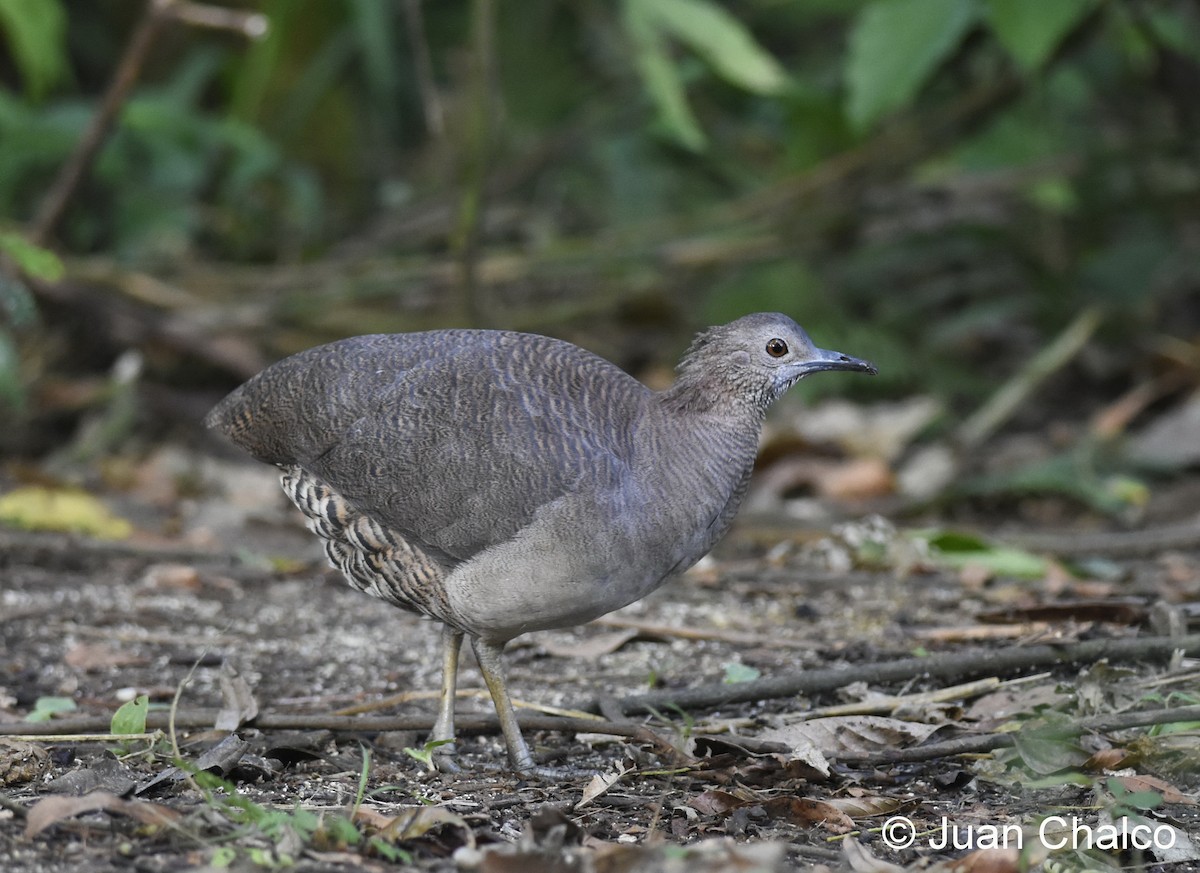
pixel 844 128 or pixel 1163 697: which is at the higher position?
pixel 844 128

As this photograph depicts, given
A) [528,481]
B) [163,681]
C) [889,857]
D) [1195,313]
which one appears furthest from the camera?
[1195,313]

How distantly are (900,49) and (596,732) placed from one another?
3.76m

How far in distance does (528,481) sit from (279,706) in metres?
1.13

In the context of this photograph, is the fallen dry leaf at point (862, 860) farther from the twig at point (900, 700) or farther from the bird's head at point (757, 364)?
the bird's head at point (757, 364)

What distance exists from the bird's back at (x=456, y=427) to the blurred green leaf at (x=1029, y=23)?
2.70 m

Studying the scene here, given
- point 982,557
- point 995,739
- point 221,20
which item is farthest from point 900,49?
point 995,739

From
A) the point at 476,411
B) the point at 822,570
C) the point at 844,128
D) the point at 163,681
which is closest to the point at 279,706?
the point at 163,681

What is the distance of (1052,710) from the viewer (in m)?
3.88

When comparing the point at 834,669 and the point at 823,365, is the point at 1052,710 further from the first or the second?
the point at 823,365

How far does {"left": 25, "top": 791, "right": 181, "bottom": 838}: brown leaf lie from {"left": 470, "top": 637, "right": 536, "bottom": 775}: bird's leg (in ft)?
3.53

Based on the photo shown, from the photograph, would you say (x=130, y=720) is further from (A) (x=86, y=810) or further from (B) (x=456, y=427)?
(B) (x=456, y=427)

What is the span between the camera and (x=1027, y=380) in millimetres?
8297

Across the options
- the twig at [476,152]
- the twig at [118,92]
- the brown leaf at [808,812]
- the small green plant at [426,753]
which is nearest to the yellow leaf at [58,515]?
the twig at [118,92]

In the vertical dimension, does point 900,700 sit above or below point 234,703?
above
